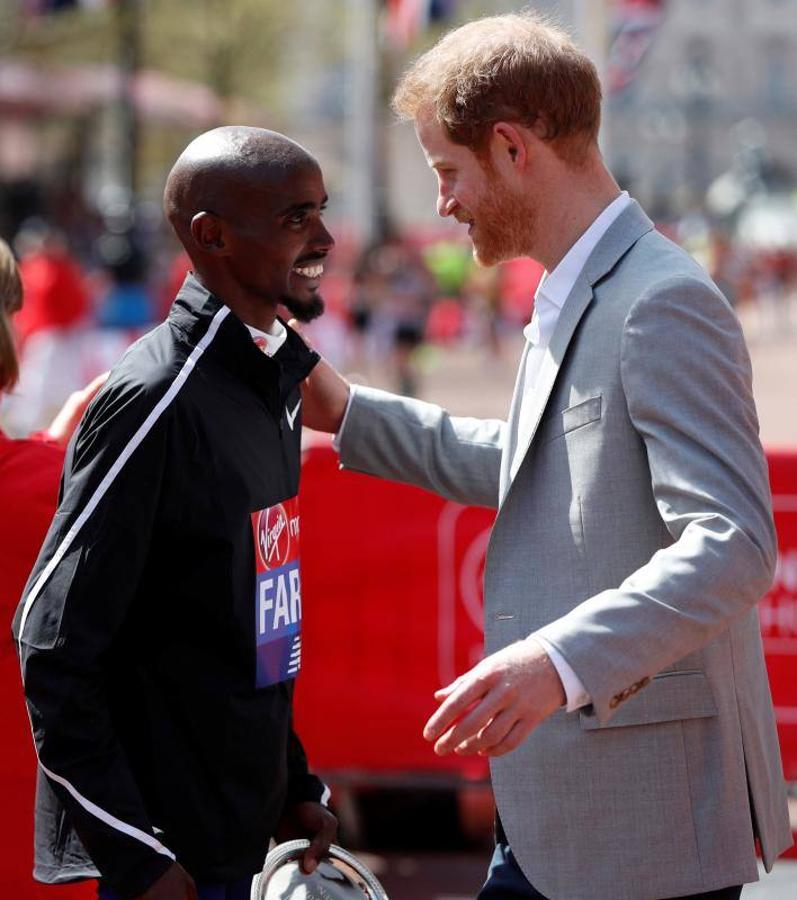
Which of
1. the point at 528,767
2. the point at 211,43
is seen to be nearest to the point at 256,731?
the point at 528,767

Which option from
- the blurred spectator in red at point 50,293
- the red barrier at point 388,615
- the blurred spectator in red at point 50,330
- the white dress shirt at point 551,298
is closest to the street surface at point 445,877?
the red barrier at point 388,615

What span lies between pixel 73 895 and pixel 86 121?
121 feet

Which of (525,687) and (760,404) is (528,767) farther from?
(760,404)

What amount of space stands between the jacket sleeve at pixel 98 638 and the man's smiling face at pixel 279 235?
0.94 feet

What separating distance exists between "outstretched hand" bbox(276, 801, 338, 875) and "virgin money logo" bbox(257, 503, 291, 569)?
42 centimetres

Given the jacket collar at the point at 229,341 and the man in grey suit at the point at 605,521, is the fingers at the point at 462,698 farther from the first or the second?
the jacket collar at the point at 229,341

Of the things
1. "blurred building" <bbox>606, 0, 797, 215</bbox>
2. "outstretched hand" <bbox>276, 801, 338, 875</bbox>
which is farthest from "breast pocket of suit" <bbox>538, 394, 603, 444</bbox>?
"blurred building" <bbox>606, 0, 797, 215</bbox>

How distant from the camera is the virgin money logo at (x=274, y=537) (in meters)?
2.36

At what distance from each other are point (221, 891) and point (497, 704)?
59 centimetres

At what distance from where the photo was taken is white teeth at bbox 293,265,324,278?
8.02 ft

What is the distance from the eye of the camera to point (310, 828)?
2572mm

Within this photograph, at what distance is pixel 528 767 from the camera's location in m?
Result: 2.42

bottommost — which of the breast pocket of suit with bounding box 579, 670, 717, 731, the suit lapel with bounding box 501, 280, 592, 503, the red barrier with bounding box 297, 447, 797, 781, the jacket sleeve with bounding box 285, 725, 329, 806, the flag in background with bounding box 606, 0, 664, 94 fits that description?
the red barrier with bounding box 297, 447, 797, 781

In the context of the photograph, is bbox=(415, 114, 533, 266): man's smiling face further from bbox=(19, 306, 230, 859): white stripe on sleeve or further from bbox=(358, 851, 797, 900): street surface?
bbox=(358, 851, 797, 900): street surface
